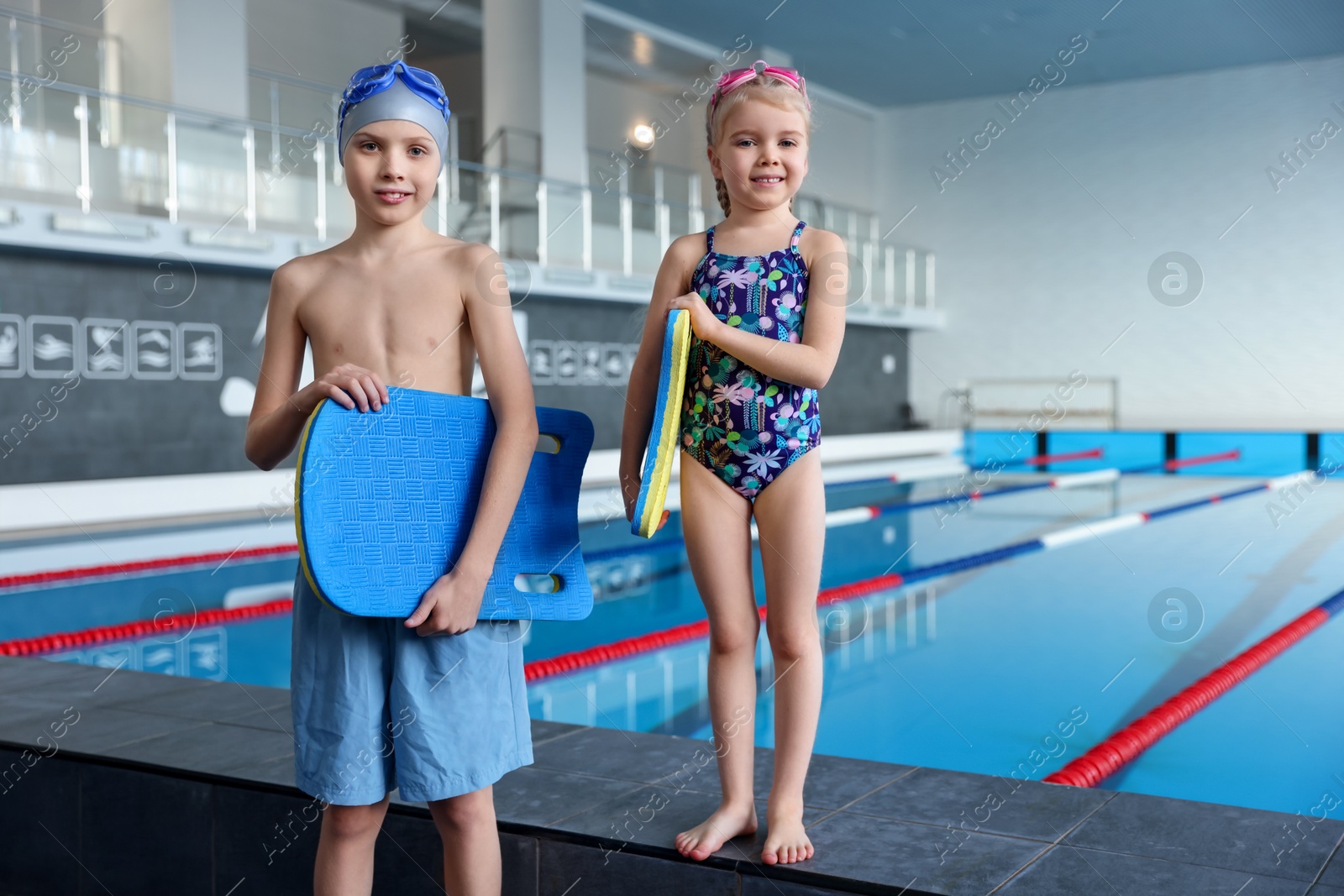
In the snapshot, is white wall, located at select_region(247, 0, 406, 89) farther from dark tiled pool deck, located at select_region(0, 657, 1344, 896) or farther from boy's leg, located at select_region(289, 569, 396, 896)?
boy's leg, located at select_region(289, 569, 396, 896)

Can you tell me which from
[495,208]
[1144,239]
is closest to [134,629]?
[495,208]

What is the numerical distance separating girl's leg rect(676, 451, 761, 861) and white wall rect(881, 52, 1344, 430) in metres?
15.6

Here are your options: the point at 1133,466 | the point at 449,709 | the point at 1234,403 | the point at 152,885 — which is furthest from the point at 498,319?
the point at 1234,403

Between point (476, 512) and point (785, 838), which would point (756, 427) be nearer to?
point (476, 512)

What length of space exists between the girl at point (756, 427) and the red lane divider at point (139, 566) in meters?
4.55

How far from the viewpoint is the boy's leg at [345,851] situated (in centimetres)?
150

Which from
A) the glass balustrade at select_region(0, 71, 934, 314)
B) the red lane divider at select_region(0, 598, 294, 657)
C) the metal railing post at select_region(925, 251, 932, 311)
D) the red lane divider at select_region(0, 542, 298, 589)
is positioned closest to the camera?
the red lane divider at select_region(0, 598, 294, 657)

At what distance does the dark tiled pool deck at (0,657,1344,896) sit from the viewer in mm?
1651

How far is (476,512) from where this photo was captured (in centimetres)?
150

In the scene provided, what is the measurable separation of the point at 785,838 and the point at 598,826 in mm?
328

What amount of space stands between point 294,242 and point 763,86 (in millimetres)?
8020

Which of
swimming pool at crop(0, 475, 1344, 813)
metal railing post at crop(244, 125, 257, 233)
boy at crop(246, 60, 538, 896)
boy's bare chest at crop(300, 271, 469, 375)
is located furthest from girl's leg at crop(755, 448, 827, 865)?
metal railing post at crop(244, 125, 257, 233)

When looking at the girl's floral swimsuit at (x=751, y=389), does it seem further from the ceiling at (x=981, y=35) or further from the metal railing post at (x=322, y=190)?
the ceiling at (x=981, y=35)

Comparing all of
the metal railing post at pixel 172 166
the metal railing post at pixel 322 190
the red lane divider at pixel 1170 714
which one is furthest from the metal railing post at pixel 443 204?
the red lane divider at pixel 1170 714
